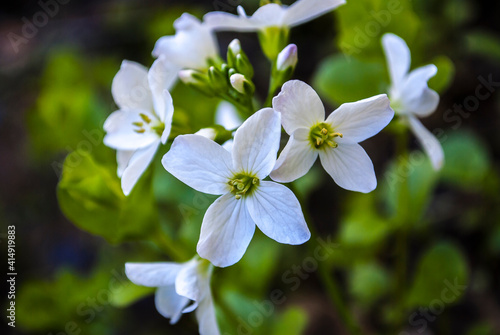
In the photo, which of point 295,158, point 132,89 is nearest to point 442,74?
point 295,158

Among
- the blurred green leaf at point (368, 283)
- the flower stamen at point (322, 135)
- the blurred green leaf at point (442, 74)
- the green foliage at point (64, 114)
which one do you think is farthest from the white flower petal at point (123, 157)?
the blurred green leaf at point (368, 283)

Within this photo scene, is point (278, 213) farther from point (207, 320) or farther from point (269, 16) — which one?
point (269, 16)

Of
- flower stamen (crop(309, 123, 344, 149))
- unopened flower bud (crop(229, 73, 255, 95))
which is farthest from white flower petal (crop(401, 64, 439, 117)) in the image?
unopened flower bud (crop(229, 73, 255, 95))

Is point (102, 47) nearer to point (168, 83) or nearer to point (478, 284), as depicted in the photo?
point (168, 83)

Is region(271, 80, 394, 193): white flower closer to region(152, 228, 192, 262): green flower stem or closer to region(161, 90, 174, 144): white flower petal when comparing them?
region(161, 90, 174, 144): white flower petal

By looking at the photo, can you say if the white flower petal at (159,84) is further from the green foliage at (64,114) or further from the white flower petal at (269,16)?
the green foliage at (64,114)
